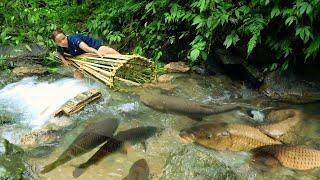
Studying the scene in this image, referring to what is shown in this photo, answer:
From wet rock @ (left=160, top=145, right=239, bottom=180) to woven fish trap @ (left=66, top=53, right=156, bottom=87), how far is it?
1.75 meters

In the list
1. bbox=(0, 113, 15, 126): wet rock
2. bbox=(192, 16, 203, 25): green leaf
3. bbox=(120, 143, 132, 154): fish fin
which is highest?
bbox=(192, 16, 203, 25): green leaf

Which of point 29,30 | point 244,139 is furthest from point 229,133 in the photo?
point 29,30

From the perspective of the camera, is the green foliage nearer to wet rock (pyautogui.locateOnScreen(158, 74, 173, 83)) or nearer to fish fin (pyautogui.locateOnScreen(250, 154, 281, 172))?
wet rock (pyautogui.locateOnScreen(158, 74, 173, 83))

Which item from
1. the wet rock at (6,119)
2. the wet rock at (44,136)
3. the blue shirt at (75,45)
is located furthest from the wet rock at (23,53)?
the wet rock at (44,136)

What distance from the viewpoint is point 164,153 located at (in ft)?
16.7

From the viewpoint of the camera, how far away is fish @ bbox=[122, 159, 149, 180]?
4.50 m

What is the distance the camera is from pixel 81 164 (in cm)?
485

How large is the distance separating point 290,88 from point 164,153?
2632mm

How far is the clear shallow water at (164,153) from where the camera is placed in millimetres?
4648

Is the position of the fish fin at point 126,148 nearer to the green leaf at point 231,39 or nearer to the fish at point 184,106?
the fish at point 184,106

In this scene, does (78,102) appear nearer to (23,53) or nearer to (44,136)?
(44,136)

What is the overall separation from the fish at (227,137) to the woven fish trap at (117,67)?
1.46 metres

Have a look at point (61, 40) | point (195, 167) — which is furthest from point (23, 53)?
point (195, 167)

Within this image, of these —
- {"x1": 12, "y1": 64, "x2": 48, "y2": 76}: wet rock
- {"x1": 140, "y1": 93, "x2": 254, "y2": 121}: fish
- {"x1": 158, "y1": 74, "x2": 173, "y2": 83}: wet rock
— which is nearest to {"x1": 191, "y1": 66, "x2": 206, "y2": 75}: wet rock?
{"x1": 158, "y1": 74, "x2": 173, "y2": 83}: wet rock
